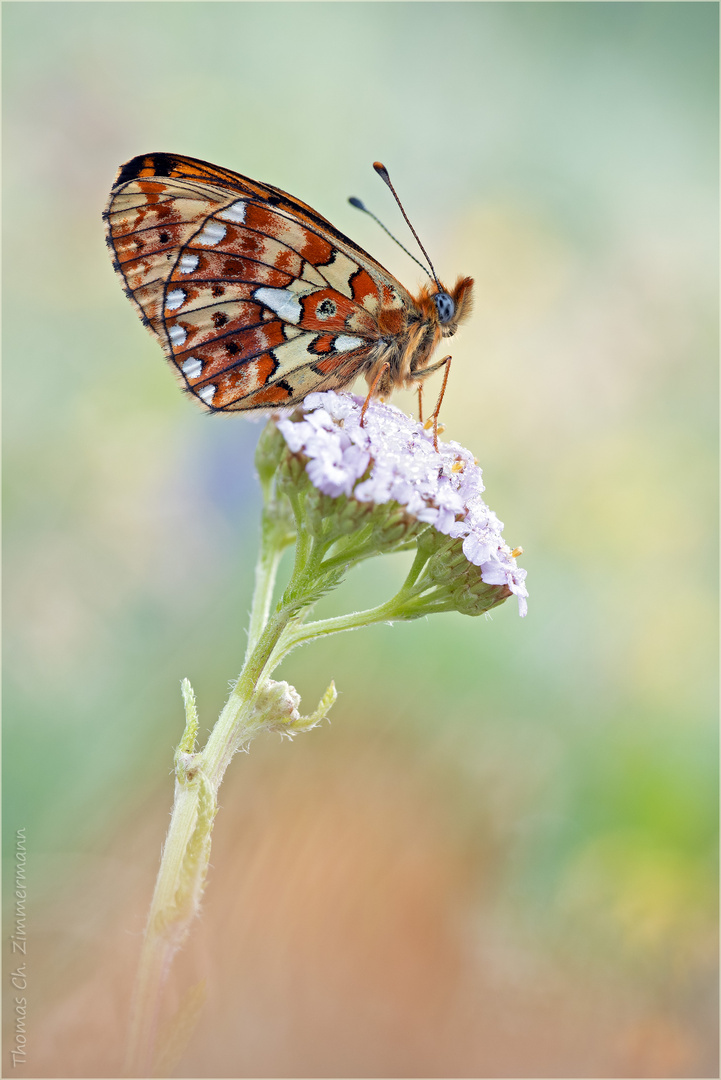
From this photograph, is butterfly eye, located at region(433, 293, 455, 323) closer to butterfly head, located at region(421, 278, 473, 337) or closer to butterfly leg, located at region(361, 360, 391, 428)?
butterfly head, located at region(421, 278, 473, 337)

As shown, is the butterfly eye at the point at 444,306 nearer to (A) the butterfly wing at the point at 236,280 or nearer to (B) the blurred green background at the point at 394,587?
(A) the butterfly wing at the point at 236,280

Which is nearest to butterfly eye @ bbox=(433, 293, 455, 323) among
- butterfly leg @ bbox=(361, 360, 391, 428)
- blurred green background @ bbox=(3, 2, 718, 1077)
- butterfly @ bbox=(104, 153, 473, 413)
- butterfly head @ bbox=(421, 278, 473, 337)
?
butterfly head @ bbox=(421, 278, 473, 337)

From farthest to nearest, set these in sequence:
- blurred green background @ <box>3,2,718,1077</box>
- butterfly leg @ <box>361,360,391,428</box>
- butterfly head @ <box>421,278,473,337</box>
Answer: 1. blurred green background @ <box>3,2,718,1077</box>
2. butterfly head @ <box>421,278,473,337</box>
3. butterfly leg @ <box>361,360,391,428</box>

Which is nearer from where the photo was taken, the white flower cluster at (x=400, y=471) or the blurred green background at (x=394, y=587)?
the white flower cluster at (x=400, y=471)

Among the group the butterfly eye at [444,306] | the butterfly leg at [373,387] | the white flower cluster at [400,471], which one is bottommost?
the white flower cluster at [400,471]

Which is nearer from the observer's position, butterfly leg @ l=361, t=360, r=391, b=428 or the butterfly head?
butterfly leg @ l=361, t=360, r=391, b=428

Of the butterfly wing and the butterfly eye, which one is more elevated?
the butterfly eye

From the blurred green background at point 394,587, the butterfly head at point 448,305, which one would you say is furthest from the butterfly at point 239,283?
the blurred green background at point 394,587

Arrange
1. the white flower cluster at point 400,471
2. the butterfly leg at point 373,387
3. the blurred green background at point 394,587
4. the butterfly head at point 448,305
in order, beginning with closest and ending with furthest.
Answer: the white flower cluster at point 400,471
the butterfly leg at point 373,387
the butterfly head at point 448,305
the blurred green background at point 394,587
